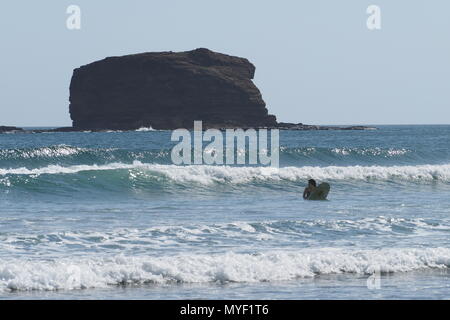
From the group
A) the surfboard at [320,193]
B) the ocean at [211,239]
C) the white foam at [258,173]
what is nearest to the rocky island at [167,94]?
the white foam at [258,173]

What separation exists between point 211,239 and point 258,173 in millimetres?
17686

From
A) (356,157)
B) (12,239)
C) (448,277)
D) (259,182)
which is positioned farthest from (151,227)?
(356,157)

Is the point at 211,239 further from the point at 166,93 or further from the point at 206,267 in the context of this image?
the point at 166,93

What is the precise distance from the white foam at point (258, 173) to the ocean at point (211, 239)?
32 cm

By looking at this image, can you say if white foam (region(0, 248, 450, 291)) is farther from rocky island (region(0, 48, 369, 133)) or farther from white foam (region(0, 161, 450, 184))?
rocky island (region(0, 48, 369, 133))

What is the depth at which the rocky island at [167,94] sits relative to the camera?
6033 inches

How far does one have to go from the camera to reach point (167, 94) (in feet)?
520

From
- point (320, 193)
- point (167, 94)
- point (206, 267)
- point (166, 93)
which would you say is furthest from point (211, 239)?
point (166, 93)

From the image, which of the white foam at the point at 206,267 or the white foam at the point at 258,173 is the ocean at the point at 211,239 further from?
the white foam at the point at 258,173

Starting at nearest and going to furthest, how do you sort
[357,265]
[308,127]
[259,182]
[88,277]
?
[88,277], [357,265], [259,182], [308,127]
